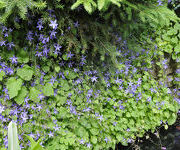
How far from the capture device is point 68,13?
240 cm

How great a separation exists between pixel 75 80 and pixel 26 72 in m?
0.68

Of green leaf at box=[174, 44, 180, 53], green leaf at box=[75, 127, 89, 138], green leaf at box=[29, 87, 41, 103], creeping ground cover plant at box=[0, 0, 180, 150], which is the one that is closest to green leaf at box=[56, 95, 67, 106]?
creeping ground cover plant at box=[0, 0, 180, 150]

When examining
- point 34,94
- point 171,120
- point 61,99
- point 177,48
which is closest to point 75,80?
point 61,99

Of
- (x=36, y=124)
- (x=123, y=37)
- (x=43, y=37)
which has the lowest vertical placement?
(x=36, y=124)

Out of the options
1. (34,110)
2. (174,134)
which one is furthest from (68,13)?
(174,134)

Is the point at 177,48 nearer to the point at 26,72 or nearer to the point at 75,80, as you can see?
the point at 75,80

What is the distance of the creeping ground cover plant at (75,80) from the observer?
2.23 metres

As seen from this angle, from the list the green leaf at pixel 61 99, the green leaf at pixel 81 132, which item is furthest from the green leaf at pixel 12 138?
the green leaf at pixel 81 132

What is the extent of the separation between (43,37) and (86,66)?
2.23 ft

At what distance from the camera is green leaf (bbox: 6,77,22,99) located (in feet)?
7.06

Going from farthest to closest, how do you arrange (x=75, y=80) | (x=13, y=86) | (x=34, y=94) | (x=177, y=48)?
(x=177, y=48), (x=75, y=80), (x=34, y=94), (x=13, y=86)

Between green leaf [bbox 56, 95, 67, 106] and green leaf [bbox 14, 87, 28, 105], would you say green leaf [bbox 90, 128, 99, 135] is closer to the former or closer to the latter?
green leaf [bbox 56, 95, 67, 106]

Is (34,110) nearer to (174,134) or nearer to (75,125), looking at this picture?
(75,125)

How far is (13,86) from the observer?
2188mm
